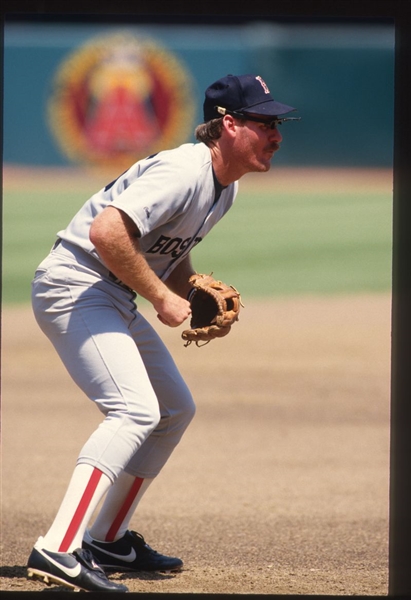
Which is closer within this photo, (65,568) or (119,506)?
(65,568)

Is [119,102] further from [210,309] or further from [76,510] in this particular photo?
[76,510]

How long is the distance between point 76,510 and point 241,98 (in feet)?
4.63

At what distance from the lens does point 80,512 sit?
2785mm

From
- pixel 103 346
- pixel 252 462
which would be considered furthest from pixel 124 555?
pixel 252 462

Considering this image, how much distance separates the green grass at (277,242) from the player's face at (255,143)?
34.4 feet

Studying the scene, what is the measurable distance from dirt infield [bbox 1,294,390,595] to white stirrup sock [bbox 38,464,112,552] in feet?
1.19

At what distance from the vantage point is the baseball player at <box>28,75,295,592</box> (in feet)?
9.21

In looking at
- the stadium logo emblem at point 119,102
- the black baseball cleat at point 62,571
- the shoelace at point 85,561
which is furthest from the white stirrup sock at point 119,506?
the stadium logo emblem at point 119,102

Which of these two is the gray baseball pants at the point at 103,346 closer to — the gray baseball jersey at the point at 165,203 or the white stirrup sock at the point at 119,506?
the gray baseball jersey at the point at 165,203

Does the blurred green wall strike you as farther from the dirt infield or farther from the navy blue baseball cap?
the navy blue baseball cap

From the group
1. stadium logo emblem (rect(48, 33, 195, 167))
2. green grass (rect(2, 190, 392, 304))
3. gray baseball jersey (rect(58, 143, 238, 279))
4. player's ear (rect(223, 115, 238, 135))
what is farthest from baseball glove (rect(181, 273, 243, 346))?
stadium logo emblem (rect(48, 33, 195, 167))
